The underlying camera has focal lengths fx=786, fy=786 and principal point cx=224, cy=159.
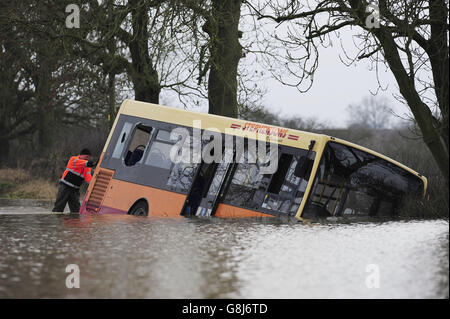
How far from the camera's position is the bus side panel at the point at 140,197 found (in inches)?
674

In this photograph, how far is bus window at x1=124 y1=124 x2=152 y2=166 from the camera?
701 inches

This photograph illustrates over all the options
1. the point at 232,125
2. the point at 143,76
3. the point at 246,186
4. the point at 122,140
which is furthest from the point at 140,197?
the point at 143,76

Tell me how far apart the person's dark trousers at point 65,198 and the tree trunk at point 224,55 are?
5265 mm

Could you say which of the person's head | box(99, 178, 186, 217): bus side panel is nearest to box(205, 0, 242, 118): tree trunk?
the person's head

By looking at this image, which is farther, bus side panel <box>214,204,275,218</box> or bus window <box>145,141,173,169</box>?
bus window <box>145,141,173,169</box>

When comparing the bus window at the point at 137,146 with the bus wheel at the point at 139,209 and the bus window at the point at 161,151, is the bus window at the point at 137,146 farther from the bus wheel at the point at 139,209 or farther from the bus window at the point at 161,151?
the bus wheel at the point at 139,209

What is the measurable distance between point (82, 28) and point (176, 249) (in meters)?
14.0

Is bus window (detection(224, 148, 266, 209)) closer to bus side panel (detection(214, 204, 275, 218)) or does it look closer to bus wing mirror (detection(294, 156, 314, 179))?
bus side panel (detection(214, 204, 275, 218))

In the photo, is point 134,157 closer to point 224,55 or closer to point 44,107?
point 224,55

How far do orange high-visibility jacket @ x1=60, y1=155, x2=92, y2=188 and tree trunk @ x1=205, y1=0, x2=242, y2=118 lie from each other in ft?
15.9

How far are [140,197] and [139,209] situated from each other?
11.0 inches

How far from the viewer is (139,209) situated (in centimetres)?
1761

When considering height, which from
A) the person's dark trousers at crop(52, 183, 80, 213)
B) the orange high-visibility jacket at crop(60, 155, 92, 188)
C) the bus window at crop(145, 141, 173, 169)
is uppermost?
the bus window at crop(145, 141, 173, 169)
